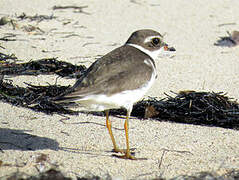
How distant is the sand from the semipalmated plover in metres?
0.36

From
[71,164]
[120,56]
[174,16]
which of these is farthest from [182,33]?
[71,164]

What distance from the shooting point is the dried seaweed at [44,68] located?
5.52m

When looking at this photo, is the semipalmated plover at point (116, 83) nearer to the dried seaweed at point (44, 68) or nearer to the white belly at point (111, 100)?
the white belly at point (111, 100)

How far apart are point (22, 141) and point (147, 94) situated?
1.88 meters

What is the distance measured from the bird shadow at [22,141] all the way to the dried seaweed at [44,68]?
147cm

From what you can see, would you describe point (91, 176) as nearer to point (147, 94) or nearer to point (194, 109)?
point (194, 109)

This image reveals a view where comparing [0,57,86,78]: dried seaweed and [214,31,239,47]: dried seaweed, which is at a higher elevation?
[214,31,239,47]: dried seaweed

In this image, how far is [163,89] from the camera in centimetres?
548

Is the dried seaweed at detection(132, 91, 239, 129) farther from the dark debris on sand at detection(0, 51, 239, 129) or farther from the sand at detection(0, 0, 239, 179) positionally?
the sand at detection(0, 0, 239, 179)

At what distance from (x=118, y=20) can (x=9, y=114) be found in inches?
147

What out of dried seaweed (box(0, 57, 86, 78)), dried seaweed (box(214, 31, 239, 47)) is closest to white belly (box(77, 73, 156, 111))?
dried seaweed (box(0, 57, 86, 78))

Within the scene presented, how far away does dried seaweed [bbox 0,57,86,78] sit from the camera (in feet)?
18.1

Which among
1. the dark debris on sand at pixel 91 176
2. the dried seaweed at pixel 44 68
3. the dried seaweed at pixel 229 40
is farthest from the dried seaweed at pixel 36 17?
the dark debris on sand at pixel 91 176

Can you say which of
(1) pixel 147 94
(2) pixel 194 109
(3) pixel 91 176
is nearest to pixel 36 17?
(1) pixel 147 94
